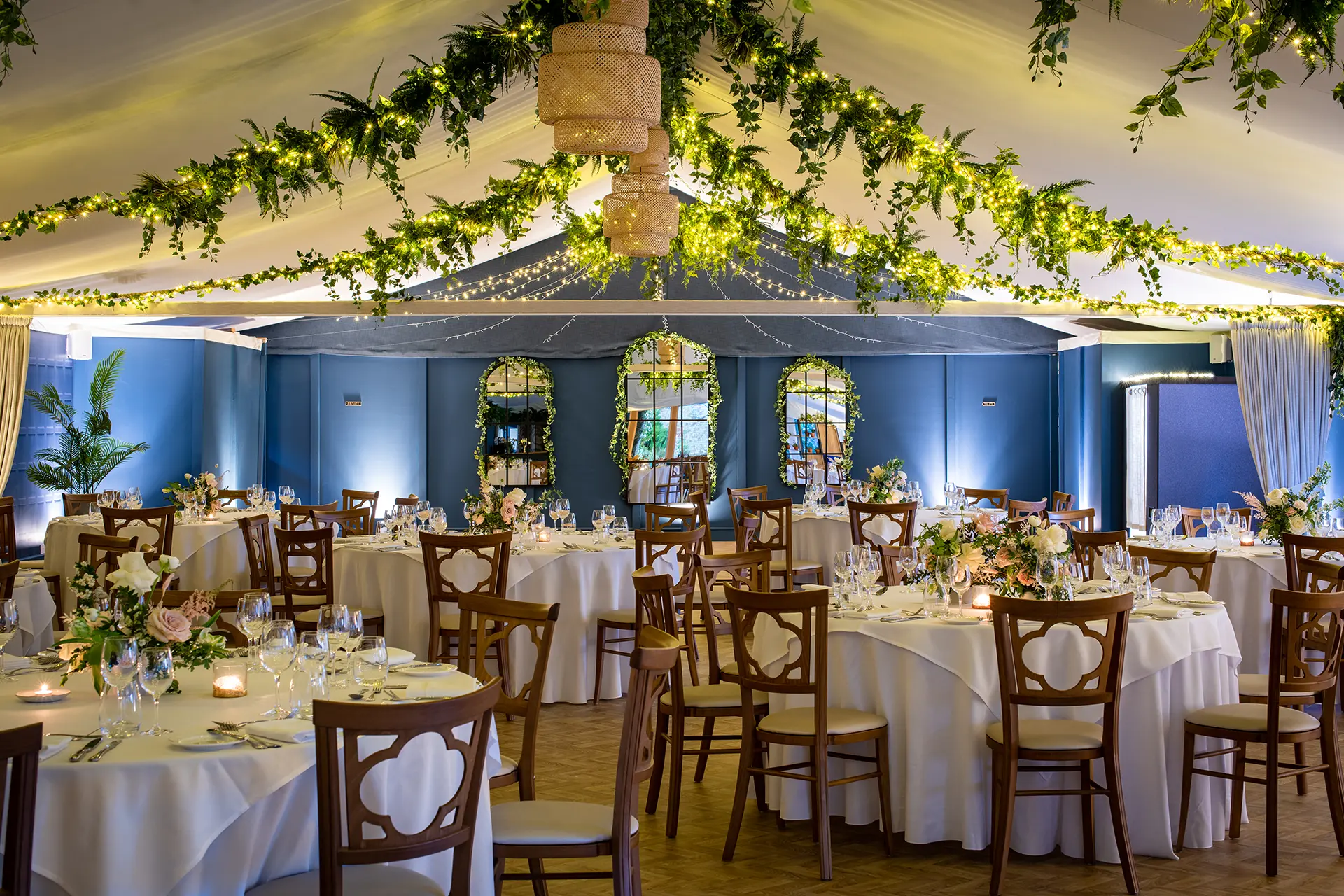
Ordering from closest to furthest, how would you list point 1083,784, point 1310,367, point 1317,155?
point 1083,784 < point 1317,155 < point 1310,367

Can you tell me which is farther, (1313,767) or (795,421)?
(795,421)

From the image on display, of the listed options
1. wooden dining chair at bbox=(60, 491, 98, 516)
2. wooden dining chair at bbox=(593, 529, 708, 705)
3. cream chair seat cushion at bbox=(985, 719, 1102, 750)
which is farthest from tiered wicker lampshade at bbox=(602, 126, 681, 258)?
wooden dining chair at bbox=(60, 491, 98, 516)

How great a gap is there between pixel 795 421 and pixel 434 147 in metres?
8.13

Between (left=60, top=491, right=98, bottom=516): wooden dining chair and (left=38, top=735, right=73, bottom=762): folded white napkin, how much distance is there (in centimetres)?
851

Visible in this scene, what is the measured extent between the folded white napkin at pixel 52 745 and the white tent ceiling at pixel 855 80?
2889 mm

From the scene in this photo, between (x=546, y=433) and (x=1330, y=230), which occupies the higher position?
(x=1330, y=230)

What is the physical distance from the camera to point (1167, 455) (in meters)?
13.2

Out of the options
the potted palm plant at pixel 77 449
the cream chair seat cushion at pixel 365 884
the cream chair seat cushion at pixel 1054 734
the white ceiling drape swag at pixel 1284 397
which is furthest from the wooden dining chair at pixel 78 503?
the white ceiling drape swag at pixel 1284 397

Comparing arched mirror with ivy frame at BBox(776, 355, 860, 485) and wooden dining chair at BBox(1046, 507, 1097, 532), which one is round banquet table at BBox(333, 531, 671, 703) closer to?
wooden dining chair at BBox(1046, 507, 1097, 532)

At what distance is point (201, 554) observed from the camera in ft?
30.7

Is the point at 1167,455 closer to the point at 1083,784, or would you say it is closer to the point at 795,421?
the point at 795,421

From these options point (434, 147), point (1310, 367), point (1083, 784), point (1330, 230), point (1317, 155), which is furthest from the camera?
point (1310, 367)

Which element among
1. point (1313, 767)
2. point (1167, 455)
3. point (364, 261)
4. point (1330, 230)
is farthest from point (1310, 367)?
point (364, 261)

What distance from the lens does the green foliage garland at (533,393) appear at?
53.5 ft
